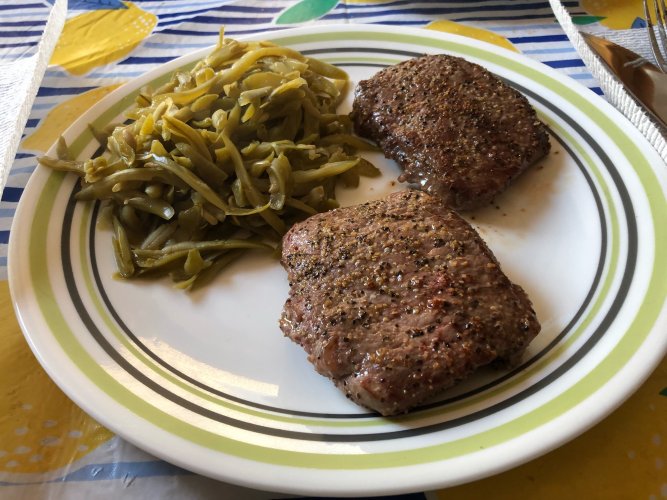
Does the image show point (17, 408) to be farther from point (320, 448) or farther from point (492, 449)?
point (492, 449)

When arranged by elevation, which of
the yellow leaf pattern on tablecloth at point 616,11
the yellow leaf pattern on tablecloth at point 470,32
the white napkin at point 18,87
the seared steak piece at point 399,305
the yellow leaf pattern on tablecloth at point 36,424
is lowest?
the yellow leaf pattern on tablecloth at point 36,424

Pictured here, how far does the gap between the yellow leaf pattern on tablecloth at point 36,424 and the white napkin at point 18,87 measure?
892mm

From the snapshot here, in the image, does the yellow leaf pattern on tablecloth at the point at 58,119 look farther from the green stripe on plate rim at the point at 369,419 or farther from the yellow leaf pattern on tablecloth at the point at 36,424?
the yellow leaf pattern on tablecloth at the point at 36,424

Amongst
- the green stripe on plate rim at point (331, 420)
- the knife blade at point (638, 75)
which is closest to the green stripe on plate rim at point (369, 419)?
the green stripe on plate rim at point (331, 420)

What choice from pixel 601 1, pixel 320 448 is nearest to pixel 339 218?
pixel 320 448

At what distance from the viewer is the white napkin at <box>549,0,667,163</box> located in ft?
8.12

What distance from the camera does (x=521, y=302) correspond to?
1.90 meters

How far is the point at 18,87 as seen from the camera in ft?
10.3

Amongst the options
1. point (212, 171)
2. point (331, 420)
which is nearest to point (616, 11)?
point (212, 171)

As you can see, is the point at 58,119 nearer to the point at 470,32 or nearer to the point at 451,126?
the point at 451,126

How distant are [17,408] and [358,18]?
3.00 m

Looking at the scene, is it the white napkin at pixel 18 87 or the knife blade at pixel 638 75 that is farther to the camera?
the white napkin at pixel 18 87

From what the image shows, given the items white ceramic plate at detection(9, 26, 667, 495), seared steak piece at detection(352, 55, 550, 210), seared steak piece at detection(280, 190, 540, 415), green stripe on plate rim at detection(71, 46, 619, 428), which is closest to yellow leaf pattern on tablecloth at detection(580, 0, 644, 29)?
white ceramic plate at detection(9, 26, 667, 495)

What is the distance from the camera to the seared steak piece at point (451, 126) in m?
2.42
